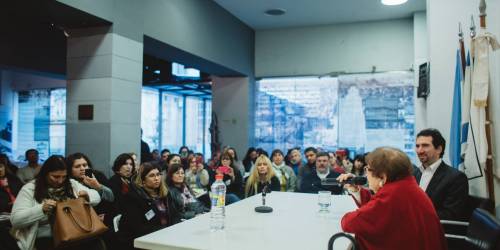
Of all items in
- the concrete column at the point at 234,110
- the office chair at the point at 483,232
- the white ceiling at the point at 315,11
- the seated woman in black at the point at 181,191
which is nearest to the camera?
the office chair at the point at 483,232

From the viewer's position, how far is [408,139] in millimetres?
7207

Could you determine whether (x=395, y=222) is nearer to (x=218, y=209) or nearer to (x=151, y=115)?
(x=218, y=209)

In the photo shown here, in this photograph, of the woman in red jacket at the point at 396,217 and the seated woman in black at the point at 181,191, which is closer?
the woman in red jacket at the point at 396,217

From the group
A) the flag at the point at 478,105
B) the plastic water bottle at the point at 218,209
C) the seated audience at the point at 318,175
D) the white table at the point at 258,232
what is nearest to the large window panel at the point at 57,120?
the seated audience at the point at 318,175

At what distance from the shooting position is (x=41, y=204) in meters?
2.68

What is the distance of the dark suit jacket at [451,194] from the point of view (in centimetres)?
279

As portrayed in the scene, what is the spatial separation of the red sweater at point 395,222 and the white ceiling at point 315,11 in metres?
5.04

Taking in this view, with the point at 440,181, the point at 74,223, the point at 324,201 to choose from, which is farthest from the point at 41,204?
the point at 440,181

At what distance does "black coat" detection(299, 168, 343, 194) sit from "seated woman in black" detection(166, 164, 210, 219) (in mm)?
1533

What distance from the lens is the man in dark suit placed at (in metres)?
2.80

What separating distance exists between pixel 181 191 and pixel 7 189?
6.08ft

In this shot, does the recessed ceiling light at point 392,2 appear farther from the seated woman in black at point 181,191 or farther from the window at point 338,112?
the seated woman in black at point 181,191

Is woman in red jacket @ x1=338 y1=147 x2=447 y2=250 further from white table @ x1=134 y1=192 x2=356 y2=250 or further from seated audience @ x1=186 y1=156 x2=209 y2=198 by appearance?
seated audience @ x1=186 y1=156 x2=209 y2=198

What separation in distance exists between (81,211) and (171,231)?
84 cm
